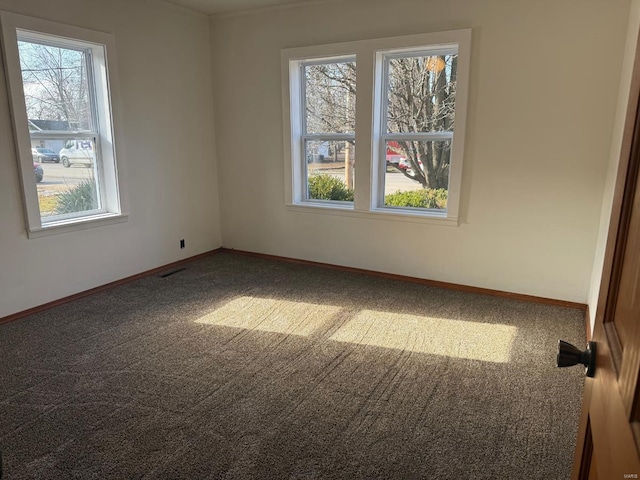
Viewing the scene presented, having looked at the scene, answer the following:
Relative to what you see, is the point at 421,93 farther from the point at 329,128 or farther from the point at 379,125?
the point at 329,128

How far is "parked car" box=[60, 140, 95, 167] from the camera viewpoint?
12.4 ft

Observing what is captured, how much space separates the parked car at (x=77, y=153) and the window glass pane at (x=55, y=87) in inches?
4.8

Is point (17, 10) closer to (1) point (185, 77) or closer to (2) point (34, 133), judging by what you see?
(2) point (34, 133)

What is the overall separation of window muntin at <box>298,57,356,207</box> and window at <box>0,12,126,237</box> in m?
1.87

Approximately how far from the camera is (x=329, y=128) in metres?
4.62

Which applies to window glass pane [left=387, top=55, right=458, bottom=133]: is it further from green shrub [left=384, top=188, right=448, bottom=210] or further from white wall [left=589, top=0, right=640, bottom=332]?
white wall [left=589, top=0, right=640, bottom=332]

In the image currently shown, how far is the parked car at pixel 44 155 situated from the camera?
11.6 ft

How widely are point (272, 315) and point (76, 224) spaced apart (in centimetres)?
186

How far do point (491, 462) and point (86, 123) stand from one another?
3.96m

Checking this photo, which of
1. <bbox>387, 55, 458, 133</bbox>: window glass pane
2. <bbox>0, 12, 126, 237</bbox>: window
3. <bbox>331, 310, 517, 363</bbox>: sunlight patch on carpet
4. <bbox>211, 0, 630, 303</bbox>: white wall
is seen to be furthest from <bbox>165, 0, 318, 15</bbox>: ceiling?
<bbox>331, 310, 517, 363</bbox>: sunlight patch on carpet

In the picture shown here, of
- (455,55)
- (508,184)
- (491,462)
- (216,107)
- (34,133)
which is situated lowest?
(491,462)

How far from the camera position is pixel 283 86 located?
4.57 m

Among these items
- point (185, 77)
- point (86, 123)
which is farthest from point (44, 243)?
point (185, 77)

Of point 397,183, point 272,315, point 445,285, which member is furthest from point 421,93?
point 272,315
